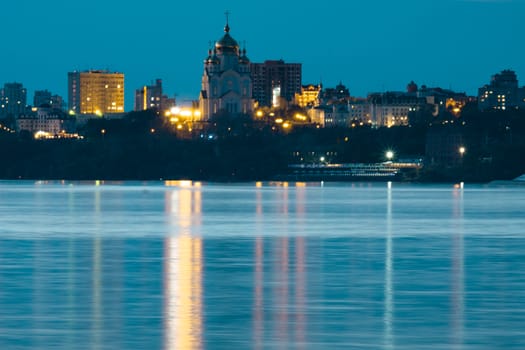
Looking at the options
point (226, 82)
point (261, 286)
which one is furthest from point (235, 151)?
point (261, 286)

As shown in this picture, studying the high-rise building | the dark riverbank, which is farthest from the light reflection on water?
the high-rise building

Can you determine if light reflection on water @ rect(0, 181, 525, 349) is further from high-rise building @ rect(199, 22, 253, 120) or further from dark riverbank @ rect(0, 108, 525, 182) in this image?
high-rise building @ rect(199, 22, 253, 120)

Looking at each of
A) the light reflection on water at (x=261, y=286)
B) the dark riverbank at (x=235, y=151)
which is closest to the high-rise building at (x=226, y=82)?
the dark riverbank at (x=235, y=151)

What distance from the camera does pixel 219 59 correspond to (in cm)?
19212

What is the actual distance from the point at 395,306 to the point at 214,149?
151918 millimetres

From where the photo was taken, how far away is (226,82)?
194m

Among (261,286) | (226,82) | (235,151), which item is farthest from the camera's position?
(226,82)

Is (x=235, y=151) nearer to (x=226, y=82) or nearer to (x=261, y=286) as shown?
(x=226, y=82)

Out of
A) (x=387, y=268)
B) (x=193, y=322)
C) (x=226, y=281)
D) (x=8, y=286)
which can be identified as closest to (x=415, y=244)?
(x=387, y=268)

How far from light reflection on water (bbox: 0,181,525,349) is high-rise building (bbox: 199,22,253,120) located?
150958 millimetres

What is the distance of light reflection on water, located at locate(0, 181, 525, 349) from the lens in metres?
16.5

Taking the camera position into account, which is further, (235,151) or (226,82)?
(226,82)

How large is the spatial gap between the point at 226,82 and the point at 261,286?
172592mm

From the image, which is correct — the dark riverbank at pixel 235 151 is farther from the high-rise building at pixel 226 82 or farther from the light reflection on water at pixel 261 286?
the light reflection on water at pixel 261 286
